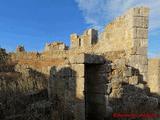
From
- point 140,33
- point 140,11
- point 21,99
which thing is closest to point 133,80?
point 140,33

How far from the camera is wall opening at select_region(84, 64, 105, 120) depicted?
986cm

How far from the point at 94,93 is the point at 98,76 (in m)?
0.62

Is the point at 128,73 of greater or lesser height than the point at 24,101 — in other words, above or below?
above

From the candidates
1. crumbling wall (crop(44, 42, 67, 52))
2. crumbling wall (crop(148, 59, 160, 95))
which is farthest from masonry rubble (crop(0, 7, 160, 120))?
crumbling wall (crop(44, 42, 67, 52))

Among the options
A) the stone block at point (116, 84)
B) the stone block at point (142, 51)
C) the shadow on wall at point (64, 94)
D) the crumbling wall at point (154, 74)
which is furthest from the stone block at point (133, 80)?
the shadow on wall at point (64, 94)

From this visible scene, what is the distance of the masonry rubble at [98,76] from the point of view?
30.1ft

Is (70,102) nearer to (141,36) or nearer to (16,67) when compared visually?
(141,36)

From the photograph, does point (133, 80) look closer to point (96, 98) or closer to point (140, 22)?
point (140, 22)

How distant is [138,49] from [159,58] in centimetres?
384

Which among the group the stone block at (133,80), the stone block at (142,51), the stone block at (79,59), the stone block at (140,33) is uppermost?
the stone block at (140,33)

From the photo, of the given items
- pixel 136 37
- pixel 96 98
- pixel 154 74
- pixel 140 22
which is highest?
pixel 140 22

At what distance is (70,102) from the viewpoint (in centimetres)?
916

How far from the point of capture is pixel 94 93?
10.2 meters

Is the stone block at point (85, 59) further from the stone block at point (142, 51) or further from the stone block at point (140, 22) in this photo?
the stone block at point (140, 22)
